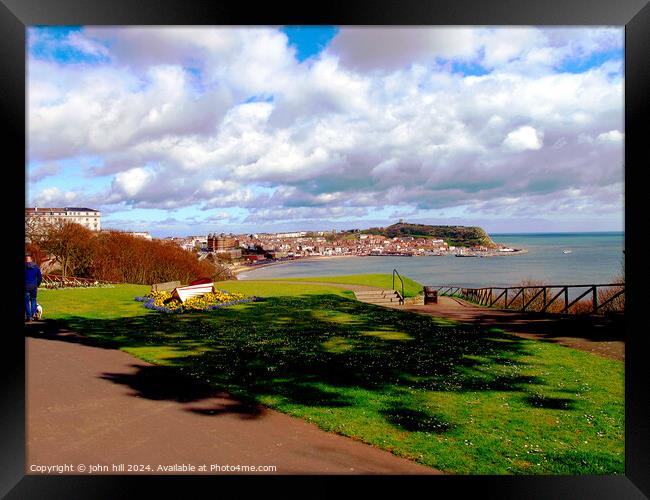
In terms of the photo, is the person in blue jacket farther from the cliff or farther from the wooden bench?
the cliff

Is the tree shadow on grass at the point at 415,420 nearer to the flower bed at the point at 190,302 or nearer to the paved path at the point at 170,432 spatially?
the paved path at the point at 170,432

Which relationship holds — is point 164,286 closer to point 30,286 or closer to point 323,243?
point 30,286

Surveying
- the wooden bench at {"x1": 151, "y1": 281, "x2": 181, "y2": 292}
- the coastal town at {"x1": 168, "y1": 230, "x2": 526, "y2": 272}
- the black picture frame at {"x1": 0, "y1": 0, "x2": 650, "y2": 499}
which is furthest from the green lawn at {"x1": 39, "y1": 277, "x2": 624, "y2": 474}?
the wooden bench at {"x1": 151, "y1": 281, "x2": 181, "y2": 292}

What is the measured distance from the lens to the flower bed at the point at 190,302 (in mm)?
8977

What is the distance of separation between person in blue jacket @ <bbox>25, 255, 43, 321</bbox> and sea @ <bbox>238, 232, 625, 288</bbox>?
4.39m

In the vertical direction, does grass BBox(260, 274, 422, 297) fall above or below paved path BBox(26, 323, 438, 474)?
above

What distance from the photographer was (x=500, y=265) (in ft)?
28.5

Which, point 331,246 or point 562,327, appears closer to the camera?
point 562,327

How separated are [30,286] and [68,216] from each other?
215cm

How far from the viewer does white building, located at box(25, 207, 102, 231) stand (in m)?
7.99

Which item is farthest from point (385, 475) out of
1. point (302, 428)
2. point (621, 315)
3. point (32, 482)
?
point (621, 315)

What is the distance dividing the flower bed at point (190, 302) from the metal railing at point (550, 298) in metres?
→ 5.48

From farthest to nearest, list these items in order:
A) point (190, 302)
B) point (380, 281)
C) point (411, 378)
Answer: point (380, 281), point (190, 302), point (411, 378)

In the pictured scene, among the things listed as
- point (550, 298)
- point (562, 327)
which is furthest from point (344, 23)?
point (550, 298)
